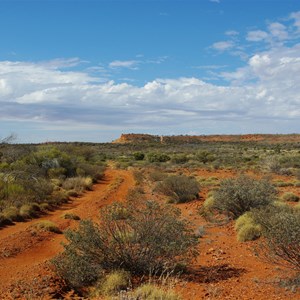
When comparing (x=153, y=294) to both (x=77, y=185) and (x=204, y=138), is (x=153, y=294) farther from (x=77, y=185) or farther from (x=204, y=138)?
(x=204, y=138)

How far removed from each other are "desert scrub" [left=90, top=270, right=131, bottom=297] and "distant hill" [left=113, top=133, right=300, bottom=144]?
11863 centimetres

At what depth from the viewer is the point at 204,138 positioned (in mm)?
151375

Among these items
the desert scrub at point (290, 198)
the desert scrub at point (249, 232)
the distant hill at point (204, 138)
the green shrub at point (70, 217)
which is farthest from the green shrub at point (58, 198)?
the distant hill at point (204, 138)

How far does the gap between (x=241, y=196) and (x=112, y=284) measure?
8243 mm

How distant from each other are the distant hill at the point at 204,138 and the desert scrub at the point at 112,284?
119m

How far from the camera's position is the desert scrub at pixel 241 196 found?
47.7 ft

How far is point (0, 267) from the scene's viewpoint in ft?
31.8

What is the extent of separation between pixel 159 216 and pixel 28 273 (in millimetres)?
3233

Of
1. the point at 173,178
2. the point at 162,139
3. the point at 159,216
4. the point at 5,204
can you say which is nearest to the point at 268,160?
the point at 173,178

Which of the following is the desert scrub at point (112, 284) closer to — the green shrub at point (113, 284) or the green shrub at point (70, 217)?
the green shrub at point (113, 284)

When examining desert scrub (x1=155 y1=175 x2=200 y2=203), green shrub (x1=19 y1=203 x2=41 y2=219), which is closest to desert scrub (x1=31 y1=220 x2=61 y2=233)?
green shrub (x1=19 y1=203 x2=41 y2=219)

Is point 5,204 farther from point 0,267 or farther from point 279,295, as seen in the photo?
point 279,295

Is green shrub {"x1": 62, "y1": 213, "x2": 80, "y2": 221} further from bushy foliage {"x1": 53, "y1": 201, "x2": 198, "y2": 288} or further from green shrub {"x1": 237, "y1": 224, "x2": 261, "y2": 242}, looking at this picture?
bushy foliage {"x1": 53, "y1": 201, "x2": 198, "y2": 288}

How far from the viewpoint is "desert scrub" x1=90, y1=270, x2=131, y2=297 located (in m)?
7.39
